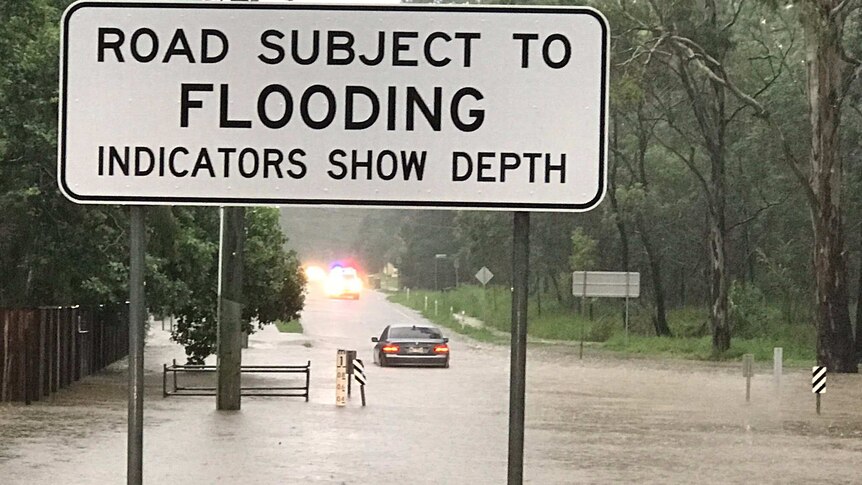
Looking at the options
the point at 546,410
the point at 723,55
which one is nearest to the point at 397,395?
the point at 546,410

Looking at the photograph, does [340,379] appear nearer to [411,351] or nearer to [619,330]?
[411,351]

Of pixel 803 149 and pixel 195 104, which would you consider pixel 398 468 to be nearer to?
pixel 195 104

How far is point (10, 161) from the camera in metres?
26.0

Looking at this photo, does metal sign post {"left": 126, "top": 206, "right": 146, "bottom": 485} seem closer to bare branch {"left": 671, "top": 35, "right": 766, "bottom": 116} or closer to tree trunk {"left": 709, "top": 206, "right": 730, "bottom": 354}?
bare branch {"left": 671, "top": 35, "right": 766, "bottom": 116}

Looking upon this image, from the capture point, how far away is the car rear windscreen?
40.7 metres

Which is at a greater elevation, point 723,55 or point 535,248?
point 723,55

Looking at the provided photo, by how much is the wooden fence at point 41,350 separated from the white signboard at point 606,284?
75.6 feet

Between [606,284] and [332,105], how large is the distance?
47.9 meters

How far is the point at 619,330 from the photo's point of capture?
6300cm

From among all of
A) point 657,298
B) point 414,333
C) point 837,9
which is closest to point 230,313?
point 414,333

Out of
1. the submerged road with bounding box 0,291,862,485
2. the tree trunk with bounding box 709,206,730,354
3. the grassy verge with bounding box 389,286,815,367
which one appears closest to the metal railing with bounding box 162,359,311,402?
the submerged road with bounding box 0,291,862,485

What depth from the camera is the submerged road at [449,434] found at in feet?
53.5

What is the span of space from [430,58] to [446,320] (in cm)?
7127

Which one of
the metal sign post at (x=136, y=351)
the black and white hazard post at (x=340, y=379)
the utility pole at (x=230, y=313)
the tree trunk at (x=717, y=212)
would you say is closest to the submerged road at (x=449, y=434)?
the black and white hazard post at (x=340, y=379)
